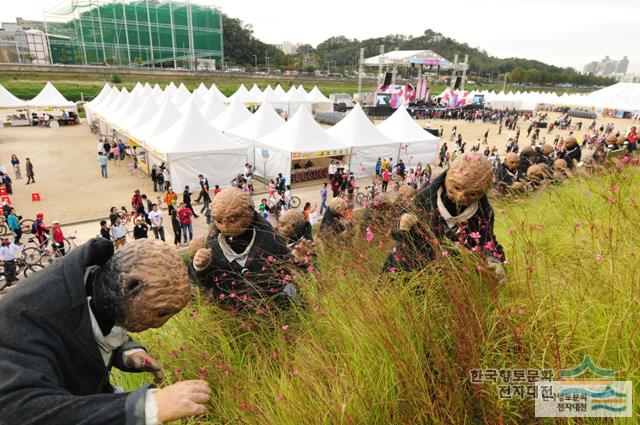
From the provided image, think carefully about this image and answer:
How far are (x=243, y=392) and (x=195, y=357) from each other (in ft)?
1.59

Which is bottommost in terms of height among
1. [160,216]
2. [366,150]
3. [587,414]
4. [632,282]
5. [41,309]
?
[160,216]

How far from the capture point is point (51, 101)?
29.9 metres

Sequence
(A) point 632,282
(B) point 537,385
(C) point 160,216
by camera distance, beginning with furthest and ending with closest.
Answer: (C) point 160,216
(A) point 632,282
(B) point 537,385

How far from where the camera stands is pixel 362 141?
16.8 meters

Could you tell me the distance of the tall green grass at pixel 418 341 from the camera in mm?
1467

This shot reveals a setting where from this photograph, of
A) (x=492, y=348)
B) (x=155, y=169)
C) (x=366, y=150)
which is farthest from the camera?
(x=366, y=150)

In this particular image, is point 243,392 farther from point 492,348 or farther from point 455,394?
point 492,348

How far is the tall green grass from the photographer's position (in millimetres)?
1467

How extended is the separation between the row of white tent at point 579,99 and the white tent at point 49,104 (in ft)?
148

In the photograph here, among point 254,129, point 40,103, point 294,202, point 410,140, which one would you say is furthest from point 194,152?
point 40,103

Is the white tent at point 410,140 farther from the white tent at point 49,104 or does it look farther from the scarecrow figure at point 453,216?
the white tent at point 49,104

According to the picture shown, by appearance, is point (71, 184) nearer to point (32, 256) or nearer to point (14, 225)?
point (14, 225)

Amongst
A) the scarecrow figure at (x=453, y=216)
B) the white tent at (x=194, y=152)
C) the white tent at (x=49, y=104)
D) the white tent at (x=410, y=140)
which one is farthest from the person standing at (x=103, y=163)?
the white tent at (x=49, y=104)

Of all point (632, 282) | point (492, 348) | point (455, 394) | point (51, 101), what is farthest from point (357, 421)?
point (51, 101)
